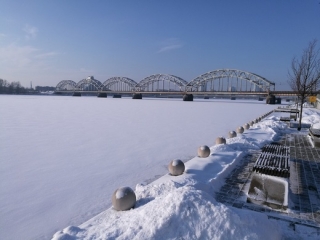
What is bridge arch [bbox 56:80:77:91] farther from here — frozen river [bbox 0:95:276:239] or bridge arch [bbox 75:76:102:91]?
frozen river [bbox 0:95:276:239]

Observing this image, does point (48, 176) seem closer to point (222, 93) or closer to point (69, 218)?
point (69, 218)

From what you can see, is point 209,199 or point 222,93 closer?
point 209,199

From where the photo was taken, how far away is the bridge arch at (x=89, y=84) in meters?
118

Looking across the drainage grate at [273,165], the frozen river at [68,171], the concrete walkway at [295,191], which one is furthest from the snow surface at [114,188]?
the drainage grate at [273,165]

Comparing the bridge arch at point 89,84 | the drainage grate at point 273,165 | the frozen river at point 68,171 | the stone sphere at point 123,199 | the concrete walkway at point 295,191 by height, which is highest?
the bridge arch at point 89,84

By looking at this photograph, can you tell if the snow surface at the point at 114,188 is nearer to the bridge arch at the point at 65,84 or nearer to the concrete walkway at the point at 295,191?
the concrete walkway at the point at 295,191

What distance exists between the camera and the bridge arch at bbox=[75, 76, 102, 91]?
118m

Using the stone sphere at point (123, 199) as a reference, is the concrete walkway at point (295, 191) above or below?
below

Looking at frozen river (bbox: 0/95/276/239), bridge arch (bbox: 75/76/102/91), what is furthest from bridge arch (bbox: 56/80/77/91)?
frozen river (bbox: 0/95/276/239)

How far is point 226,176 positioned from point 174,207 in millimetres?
3062

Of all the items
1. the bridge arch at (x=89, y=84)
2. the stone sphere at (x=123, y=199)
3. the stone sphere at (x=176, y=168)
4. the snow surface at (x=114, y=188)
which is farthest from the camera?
the bridge arch at (x=89, y=84)

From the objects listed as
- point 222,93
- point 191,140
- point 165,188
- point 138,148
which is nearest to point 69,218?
point 165,188

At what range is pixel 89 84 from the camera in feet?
398

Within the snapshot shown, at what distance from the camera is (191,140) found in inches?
449
